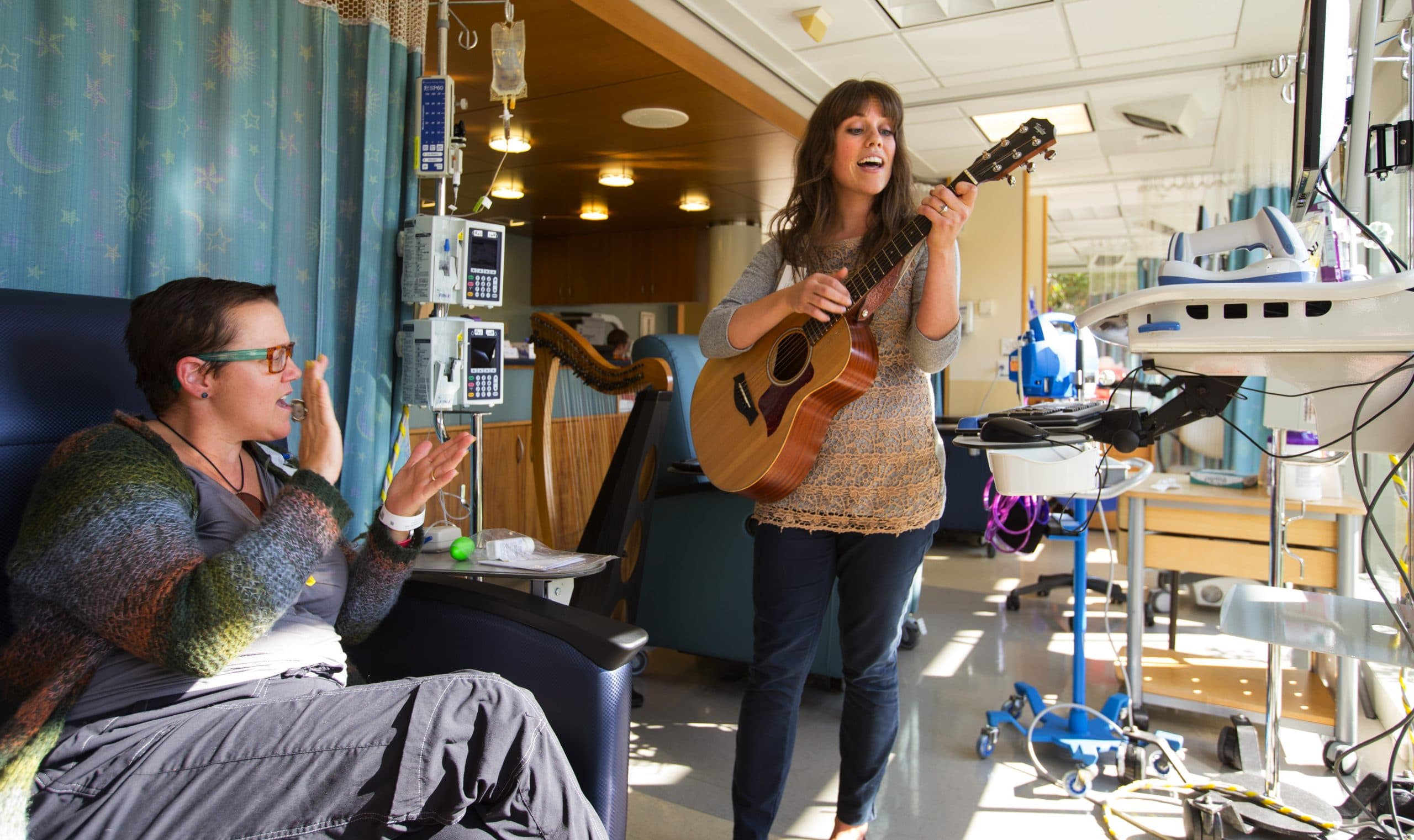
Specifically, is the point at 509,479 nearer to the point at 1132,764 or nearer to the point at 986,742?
the point at 986,742

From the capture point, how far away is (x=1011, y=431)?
1.42 metres

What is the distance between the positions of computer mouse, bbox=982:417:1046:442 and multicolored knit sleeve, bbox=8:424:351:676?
1043mm

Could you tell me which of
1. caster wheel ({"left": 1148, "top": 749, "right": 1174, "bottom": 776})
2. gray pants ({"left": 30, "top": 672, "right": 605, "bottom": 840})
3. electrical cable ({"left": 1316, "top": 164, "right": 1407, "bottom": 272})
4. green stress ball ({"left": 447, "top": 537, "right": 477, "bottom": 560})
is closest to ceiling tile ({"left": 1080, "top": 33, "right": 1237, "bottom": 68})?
electrical cable ({"left": 1316, "top": 164, "right": 1407, "bottom": 272})

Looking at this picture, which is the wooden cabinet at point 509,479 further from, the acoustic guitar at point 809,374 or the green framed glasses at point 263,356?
the green framed glasses at point 263,356

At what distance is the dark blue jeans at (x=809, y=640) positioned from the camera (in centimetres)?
154

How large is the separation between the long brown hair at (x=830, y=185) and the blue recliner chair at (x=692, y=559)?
1.07 m

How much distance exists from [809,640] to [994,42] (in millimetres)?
3671

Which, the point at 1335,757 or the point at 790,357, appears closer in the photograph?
the point at 790,357

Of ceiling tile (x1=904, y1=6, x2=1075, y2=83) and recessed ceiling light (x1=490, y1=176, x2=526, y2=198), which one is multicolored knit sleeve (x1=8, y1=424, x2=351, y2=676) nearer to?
ceiling tile (x1=904, y1=6, x2=1075, y2=83)

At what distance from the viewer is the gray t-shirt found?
3.50 ft

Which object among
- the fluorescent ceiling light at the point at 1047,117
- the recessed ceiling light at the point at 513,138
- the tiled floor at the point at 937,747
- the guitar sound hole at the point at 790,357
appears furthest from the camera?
the fluorescent ceiling light at the point at 1047,117

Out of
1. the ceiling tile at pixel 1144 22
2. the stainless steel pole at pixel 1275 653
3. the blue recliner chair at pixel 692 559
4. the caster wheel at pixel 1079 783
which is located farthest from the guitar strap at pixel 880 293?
the ceiling tile at pixel 1144 22

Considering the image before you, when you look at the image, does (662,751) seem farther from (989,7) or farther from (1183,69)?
(1183,69)

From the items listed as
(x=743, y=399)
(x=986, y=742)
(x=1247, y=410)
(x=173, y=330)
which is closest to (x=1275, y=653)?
(x=986, y=742)
